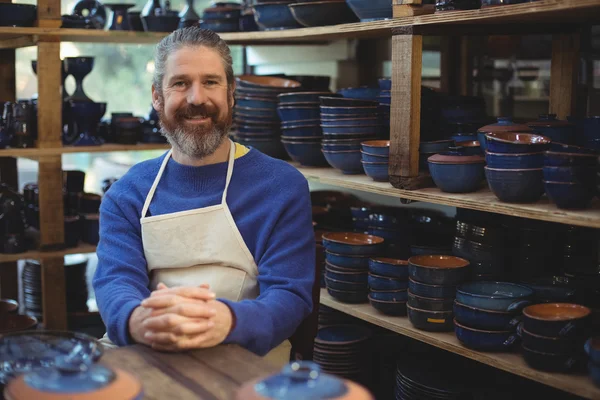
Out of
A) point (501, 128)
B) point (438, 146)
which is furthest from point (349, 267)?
point (501, 128)

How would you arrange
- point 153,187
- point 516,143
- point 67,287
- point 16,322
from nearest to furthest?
1. point 516,143
2. point 153,187
3. point 16,322
4. point 67,287

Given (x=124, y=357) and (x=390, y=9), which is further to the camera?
(x=390, y=9)

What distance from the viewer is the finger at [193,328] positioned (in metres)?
1.95

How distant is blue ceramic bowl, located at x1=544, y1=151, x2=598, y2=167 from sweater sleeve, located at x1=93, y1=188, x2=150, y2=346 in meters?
1.25

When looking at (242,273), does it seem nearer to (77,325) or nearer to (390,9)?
(390,9)

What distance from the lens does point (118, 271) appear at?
7.95 ft

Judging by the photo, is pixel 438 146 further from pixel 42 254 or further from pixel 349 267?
pixel 42 254

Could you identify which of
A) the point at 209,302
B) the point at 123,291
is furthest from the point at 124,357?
the point at 123,291

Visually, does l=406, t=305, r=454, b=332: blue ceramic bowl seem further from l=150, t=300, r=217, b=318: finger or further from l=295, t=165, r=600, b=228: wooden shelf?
l=150, t=300, r=217, b=318: finger

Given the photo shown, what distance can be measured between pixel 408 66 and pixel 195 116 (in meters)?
0.77

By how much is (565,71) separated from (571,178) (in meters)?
0.94

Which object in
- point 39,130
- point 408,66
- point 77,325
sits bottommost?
point 77,325

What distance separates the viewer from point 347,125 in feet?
10.6

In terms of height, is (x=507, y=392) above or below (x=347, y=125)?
below
